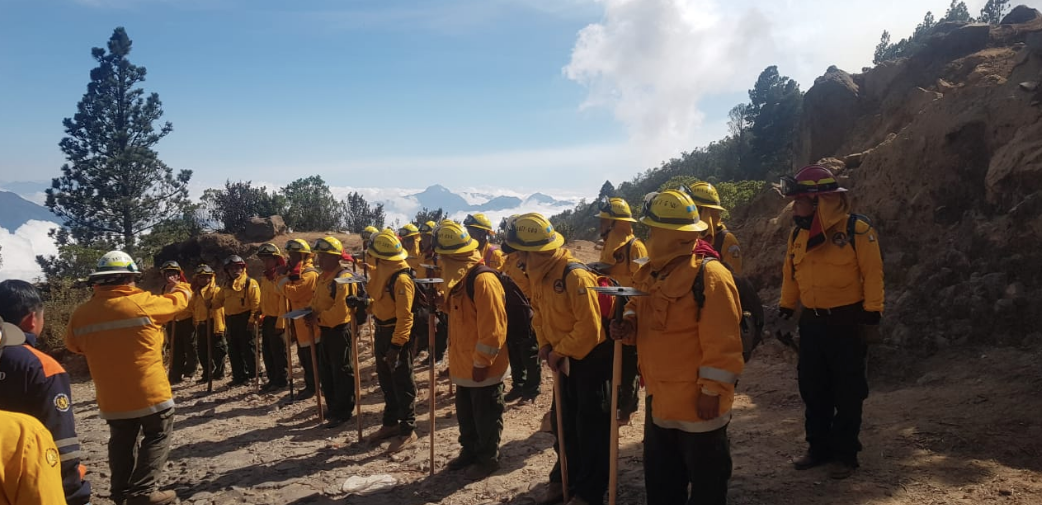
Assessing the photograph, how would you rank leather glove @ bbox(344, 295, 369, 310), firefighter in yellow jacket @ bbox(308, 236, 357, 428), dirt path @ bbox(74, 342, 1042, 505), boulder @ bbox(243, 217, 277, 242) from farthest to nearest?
boulder @ bbox(243, 217, 277, 242), firefighter in yellow jacket @ bbox(308, 236, 357, 428), leather glove @ bbox(344, 295, 369, 310), dirt path @ bbox(74, 342, 1042, 505)

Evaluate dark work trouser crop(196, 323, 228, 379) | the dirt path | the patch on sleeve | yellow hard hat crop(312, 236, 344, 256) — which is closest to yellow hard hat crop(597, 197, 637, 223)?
the dirt path

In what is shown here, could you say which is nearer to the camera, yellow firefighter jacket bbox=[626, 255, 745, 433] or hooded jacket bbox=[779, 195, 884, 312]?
yellow firefighter jacket bbox=[626, 255, 745, 433]

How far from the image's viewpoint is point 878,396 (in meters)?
6.05

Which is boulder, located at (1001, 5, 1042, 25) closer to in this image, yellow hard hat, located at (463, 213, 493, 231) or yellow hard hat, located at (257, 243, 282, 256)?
yellow hard hat, located at (463, 213, 493, 231)

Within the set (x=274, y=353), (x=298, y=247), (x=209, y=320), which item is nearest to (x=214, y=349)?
(x=209, y=320)

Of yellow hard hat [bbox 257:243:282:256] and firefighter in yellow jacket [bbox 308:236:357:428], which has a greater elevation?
yellow hard hat [bbox 257:243:282:256]

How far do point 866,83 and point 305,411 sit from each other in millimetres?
15958

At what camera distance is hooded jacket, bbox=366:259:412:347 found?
243 inches

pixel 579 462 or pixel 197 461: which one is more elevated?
pixel 579 462

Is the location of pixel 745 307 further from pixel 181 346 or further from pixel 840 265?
pixel 181 346

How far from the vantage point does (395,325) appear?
6.39m

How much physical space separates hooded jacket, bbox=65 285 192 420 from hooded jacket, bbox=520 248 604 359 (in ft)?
10.5

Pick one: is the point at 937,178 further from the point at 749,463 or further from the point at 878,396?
the point at 749,463

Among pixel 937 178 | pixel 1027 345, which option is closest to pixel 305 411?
pixel 1027 345
